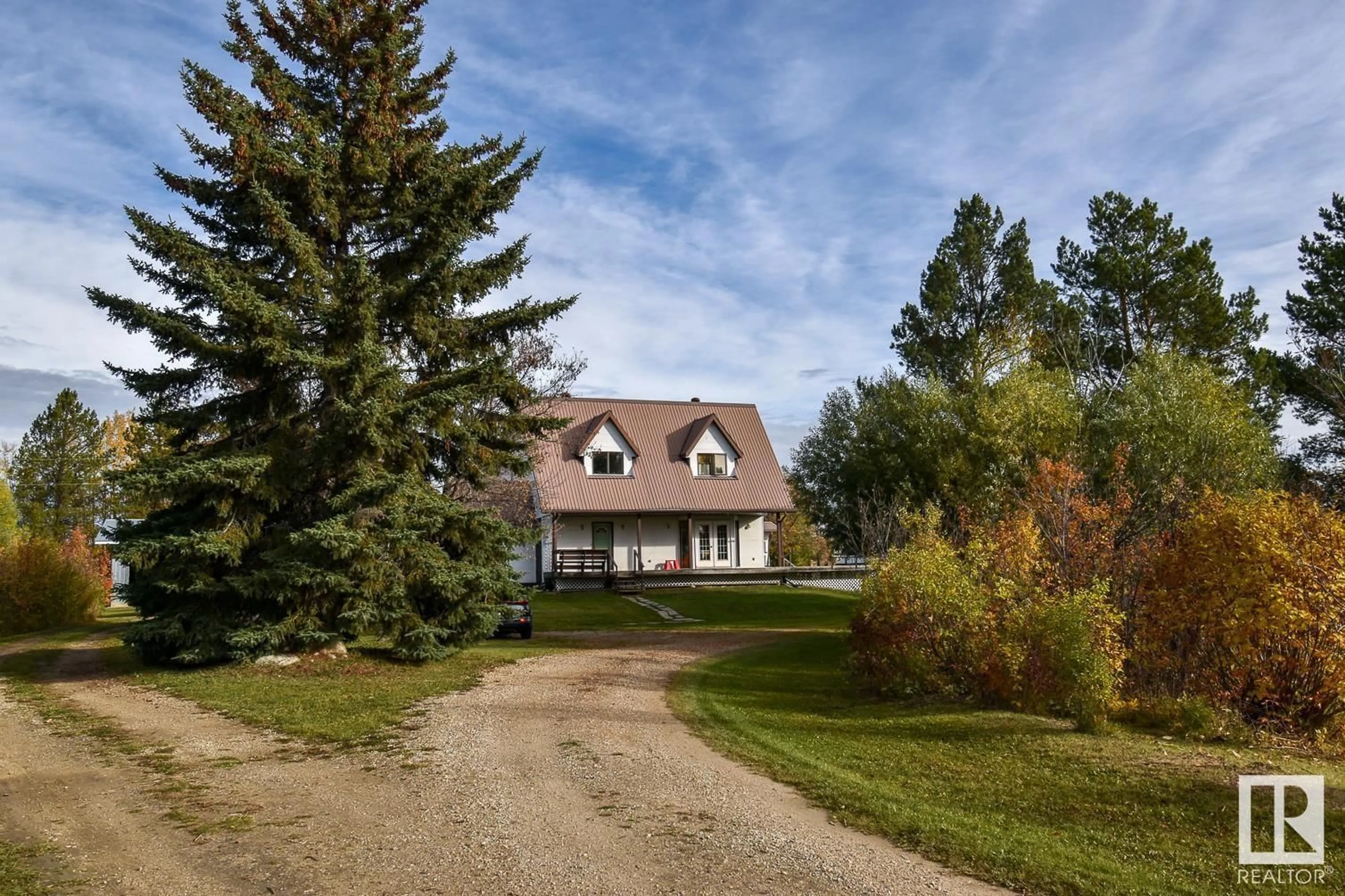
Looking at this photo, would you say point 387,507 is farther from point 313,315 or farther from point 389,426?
point 313,315

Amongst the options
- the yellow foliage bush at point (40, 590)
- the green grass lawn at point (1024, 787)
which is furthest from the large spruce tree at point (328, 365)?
the yellow foliage bush at point (40, 590)

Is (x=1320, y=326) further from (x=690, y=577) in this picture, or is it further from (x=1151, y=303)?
(x=690, y=577)

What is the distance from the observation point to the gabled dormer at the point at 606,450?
38875 mm

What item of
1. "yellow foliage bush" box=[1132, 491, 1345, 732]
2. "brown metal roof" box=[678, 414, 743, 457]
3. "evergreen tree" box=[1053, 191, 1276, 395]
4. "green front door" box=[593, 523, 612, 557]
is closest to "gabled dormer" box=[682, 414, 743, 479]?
"brown metal roof" box=[678, 414, 743, 457]

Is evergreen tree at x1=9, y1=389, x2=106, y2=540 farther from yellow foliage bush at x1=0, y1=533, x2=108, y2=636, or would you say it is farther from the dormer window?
the dormer window

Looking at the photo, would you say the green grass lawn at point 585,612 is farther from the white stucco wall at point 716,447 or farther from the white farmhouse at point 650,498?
the white stucco wall at point 716,447

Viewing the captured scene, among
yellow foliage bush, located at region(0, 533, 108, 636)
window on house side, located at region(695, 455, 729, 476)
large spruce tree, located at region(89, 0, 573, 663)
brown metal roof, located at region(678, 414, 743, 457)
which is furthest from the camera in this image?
window on house side, located at region(695, 455, 729, 476)

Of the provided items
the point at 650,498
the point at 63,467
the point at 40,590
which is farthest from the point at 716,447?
the point at 63,467

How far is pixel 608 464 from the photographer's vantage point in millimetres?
39219

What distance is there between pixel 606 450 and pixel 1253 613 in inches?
1193

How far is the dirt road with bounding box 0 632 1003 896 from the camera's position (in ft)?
21.0

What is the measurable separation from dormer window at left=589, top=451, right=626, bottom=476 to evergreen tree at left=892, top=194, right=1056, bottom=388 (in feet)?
41.4

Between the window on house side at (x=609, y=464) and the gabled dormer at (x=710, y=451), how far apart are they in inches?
108

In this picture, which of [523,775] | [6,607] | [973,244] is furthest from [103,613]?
[973,244]
